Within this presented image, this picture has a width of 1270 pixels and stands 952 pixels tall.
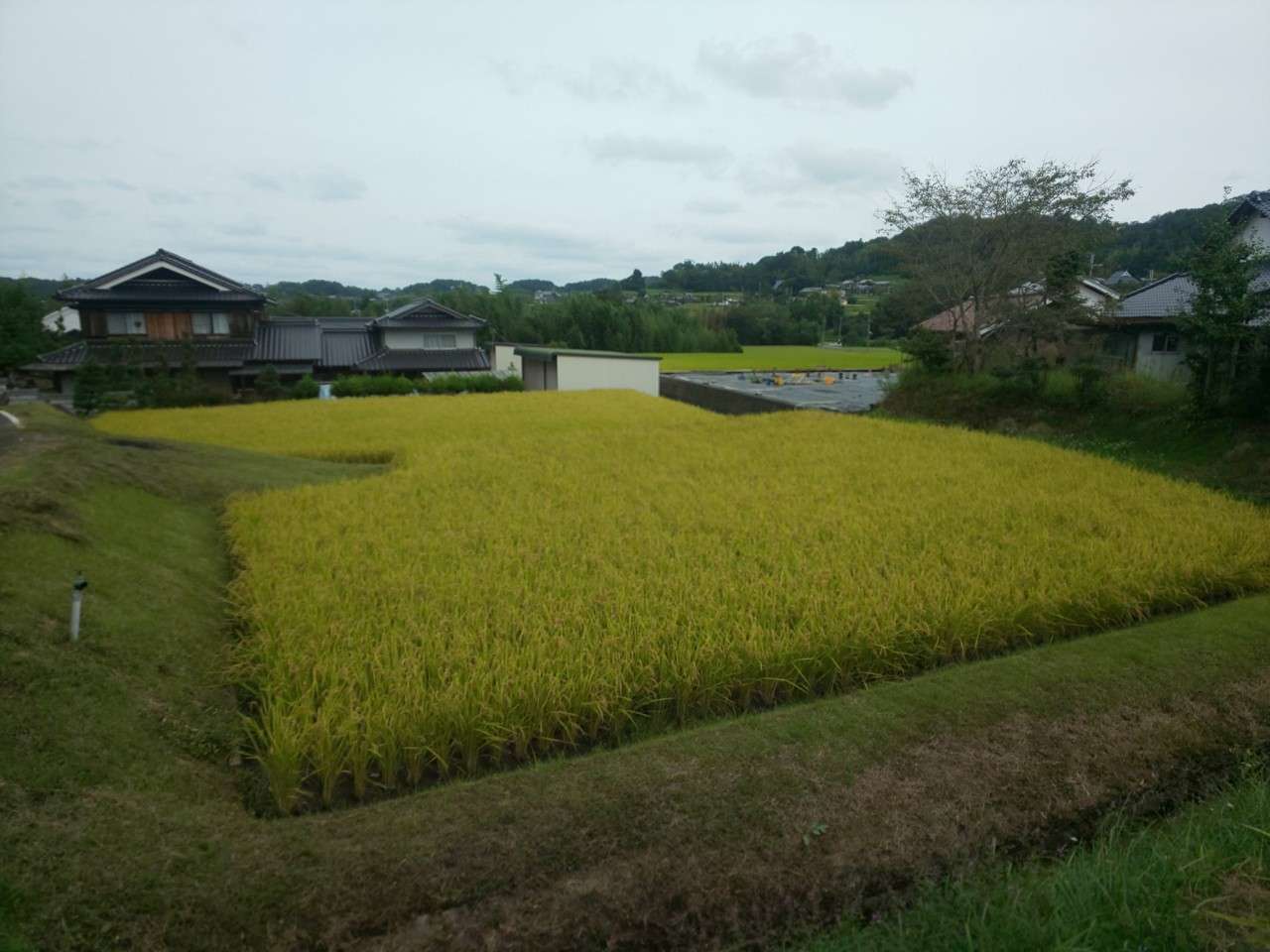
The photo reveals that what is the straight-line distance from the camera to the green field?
36.2m

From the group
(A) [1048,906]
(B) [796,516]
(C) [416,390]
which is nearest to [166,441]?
(B) [796,516]

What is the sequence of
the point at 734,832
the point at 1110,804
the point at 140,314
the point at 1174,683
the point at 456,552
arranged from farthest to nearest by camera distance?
1. the point at 140,314
2. the point at 456,552
3. the point at 1174,683
4. the point at 1110,804
5. the point at 734,832

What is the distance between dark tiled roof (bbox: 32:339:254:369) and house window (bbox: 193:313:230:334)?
33 centimetres

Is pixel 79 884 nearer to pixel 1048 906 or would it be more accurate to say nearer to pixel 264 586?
pixel 264 586

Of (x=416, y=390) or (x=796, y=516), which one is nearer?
(x=796, y=516)

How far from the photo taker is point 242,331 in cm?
2127

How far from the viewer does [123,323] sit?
64.1ft

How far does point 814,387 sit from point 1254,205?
1450cm

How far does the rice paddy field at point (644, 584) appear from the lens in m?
3.18

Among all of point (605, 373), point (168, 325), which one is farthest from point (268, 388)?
point (605, 373)

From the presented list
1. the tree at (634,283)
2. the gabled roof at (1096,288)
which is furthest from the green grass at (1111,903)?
the tree at (634,283)

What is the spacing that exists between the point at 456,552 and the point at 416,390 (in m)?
16.0

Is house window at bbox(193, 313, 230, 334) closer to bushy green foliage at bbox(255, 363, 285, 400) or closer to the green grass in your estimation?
bushy green foliage at bbox(255, 363, 285, 400)

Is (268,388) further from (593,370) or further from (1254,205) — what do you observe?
(1254,205)
